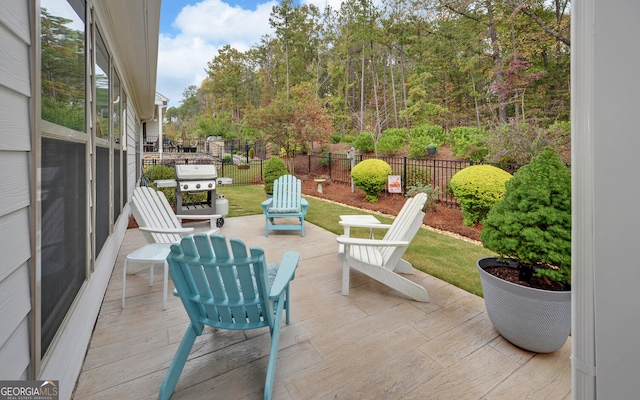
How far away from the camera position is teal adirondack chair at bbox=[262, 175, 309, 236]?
4898 millimetres

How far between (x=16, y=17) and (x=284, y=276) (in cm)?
161

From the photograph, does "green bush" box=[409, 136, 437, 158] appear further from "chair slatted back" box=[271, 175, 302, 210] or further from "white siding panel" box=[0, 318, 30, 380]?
"white siding panel" box=[0, 318, 30, 380]

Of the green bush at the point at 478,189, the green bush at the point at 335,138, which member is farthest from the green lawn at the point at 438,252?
the green bush at the point at 335,138

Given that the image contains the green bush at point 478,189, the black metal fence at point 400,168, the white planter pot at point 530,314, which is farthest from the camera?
the black metal fence at point 400,168

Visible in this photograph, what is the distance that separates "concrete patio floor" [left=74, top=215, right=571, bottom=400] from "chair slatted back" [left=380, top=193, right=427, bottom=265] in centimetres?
37

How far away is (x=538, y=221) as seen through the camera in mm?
1945

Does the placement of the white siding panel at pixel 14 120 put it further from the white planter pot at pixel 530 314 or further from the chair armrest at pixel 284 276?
the white planter pot at pixel 530 314

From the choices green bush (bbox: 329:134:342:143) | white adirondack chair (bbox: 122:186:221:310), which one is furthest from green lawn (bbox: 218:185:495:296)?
green bush (bbox: 329:134:342:143)

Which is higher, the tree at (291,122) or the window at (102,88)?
the tree at (291,122)

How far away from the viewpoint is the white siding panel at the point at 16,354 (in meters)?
0.89

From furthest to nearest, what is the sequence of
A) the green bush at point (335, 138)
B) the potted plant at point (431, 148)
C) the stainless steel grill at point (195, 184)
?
the green bush at point (335, 138), the potted plant at point (431, 148), the stainless steel grill at point (195, 184)

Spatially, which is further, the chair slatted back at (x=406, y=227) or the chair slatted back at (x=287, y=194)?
the chair slatted back at (x=287, y=194)

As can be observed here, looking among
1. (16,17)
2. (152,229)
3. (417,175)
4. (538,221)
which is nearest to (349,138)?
(417,175)

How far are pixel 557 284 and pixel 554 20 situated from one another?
12.3m
